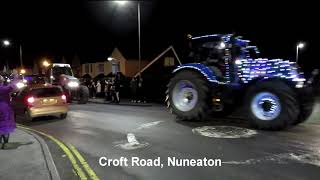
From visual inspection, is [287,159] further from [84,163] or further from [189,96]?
[189,96]

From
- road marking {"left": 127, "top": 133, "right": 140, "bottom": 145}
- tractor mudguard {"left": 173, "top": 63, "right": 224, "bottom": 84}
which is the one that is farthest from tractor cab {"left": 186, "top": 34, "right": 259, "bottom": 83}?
road marking {"left": 127, "top": 133, "right": 140, "bottom": 145}

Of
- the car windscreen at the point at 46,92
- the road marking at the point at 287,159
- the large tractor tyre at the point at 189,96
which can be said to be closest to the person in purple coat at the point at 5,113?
the road marking at the point at 287,159

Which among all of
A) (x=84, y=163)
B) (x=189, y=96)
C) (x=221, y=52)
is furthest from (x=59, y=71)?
(x=84, y=163)

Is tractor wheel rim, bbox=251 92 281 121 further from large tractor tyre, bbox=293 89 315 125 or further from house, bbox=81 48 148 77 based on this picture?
house, bbox=81 48 148 77

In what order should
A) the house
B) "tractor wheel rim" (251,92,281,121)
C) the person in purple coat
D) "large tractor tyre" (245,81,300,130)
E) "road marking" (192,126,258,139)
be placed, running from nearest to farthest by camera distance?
1. the person in purple coat
2. "road marking" (192,126,258,139)
3. "large tractor tyre" (245,81,300,130)
4. "tractor wheel rim" (251,92,281,121)
5. the house

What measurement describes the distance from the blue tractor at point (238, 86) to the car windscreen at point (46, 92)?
5425 millimetres

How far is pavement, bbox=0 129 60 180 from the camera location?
Answer: 315 inches

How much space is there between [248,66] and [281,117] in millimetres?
2210

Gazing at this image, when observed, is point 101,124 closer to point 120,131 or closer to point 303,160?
point 120,131

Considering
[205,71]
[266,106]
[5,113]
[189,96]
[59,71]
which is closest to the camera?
[5,113]

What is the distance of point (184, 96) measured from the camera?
15.2m

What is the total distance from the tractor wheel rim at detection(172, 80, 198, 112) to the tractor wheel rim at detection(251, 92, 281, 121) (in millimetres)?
2492

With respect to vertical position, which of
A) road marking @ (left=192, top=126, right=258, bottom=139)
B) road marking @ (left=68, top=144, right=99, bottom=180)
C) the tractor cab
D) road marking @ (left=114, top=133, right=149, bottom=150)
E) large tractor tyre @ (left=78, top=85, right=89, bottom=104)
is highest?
the tractor cab

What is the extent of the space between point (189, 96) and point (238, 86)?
2.12 meters
